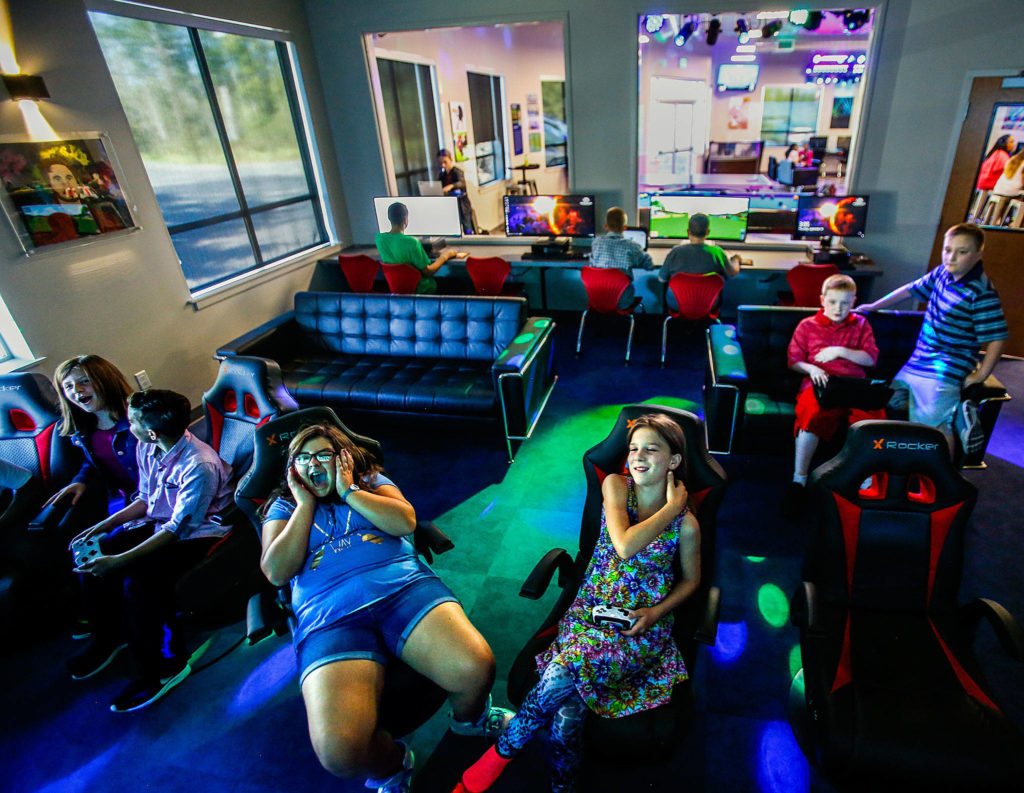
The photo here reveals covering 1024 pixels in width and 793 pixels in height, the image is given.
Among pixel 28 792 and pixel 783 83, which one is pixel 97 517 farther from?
pixel 783 83

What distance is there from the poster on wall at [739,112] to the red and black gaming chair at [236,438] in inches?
402

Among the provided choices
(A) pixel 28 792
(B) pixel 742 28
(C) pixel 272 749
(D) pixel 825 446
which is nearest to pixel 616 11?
(B) pixel 742 28

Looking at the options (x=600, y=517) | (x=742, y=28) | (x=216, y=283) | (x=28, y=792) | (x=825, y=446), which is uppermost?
(x=742, y=28)

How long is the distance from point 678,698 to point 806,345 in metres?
2.06

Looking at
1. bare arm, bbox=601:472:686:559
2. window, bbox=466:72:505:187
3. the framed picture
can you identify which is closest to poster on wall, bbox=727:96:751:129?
window, bbox=466:72:505:187

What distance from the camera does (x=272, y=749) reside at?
2.09 metres

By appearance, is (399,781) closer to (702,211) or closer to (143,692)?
(143,692)

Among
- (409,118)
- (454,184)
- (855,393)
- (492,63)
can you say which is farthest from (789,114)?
(855,393)

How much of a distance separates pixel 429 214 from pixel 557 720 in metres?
5.03

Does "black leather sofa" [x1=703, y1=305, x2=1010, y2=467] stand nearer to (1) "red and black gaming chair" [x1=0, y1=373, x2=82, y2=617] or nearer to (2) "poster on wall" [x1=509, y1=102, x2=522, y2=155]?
(1) "red and black gaming chair" [x1=0, y1=373, x2=82, y2=617]

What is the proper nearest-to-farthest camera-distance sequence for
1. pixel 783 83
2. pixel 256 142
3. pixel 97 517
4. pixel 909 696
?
pixel 909 696 → pixel 97 517 → pixel 256 142 → pixel 783 83

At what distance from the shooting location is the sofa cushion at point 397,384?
3607 mm

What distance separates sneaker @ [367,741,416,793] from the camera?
5.93 ft

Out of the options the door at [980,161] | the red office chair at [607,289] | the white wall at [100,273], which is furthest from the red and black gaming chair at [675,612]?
the door at [980,161]
